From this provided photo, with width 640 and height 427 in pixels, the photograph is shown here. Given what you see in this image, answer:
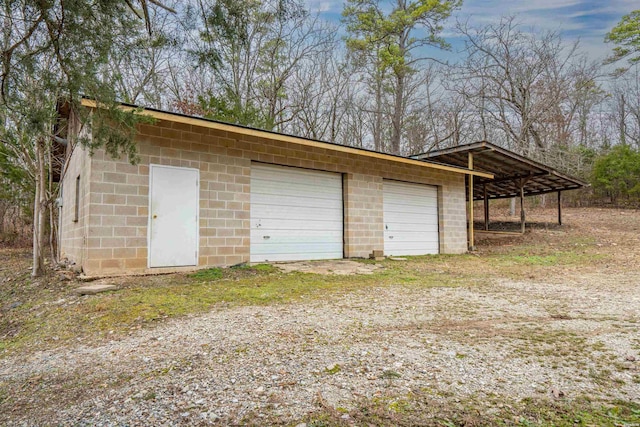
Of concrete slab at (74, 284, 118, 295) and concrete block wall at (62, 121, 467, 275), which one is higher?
concrete block wall at (62, 121, 467, 275)

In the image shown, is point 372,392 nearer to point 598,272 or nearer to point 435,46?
point 598,272

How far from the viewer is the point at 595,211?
17609 mm

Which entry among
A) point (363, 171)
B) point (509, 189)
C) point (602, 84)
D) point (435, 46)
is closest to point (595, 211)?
point (509, 189)

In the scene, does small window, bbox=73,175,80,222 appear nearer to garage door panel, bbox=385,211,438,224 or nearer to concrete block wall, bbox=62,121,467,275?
concrete block wall, bbox=62,121,467,275

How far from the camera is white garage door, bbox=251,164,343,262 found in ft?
25.1

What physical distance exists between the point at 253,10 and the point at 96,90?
214cm

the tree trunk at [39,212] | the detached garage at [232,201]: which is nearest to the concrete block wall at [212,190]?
the detached garage at [232,201]

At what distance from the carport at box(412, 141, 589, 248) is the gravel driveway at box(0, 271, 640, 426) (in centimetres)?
758

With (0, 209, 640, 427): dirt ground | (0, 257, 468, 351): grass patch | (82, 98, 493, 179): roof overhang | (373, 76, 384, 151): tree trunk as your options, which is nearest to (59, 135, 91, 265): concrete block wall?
(0, 257, 468, 351): grass patch

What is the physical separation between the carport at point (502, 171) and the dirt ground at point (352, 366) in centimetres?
689

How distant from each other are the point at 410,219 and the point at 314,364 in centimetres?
850

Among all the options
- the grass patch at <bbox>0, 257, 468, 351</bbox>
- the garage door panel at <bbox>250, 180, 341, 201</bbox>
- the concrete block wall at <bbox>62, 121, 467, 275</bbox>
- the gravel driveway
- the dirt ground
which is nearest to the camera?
the dirt ground

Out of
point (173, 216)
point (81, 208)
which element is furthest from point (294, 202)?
point (81, 208)

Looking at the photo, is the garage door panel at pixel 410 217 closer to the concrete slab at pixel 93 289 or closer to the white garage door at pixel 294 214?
the white garage door at pixel 294 214
